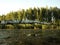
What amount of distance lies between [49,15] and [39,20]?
31.2ft

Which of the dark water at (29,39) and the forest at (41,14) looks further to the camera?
the forest at (41,14)

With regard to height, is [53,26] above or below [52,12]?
below

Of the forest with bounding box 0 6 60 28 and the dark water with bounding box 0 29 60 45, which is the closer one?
the dark water with bounding box 0 29 60 45

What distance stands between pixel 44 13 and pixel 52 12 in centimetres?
698

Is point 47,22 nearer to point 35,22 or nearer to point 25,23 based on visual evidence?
point 35,22

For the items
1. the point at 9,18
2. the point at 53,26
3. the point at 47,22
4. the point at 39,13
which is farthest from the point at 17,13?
the point at 53,26

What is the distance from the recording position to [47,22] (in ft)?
462

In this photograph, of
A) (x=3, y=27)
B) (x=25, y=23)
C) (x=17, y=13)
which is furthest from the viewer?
(x=17, y=13)

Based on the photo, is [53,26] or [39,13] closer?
[53,26]

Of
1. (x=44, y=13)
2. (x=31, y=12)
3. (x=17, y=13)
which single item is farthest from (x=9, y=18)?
(x=44, y=13)

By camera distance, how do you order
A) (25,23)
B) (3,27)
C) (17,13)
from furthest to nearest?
1. (17,13)
2. (25,23)
3. (3,27)

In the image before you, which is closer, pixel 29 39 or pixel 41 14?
pixel 29 39

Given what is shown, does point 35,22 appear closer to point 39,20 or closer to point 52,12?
point 39,20

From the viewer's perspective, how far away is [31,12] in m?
150
